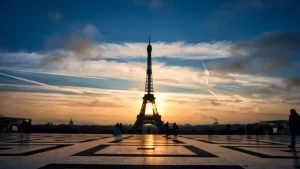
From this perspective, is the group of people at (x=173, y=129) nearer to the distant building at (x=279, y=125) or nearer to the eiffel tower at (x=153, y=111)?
the distant building at (x=279, y=125)

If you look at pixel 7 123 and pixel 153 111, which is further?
pixel 153 111

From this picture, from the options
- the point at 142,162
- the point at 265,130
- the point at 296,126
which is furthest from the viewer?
the point at 265,130

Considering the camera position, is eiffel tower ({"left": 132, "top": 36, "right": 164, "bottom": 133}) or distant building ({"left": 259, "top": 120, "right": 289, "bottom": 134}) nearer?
distant building ({"left": 259, "top": 120, "right": 289, "bottom": 134})

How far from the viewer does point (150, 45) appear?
74.2 metres

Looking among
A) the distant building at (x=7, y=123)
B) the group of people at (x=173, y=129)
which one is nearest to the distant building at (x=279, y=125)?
the group of people at (x=173, y=129)

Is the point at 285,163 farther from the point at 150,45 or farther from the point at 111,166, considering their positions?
the point at 150,45

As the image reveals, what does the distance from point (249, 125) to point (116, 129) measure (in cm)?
1926

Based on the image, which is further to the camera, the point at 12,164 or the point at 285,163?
the point at 285,163

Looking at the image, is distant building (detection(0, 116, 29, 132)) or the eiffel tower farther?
the eiffel tower

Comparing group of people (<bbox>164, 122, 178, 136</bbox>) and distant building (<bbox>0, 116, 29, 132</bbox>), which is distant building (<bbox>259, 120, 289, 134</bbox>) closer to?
group of people (<bbox>164, 122, 178, 136</bbox>)

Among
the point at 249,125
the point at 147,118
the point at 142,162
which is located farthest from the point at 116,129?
the point at 147,118

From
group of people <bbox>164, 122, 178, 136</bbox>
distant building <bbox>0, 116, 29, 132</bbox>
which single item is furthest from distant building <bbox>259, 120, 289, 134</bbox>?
distant building <bbox>0, 116, 29, 132</bbox>

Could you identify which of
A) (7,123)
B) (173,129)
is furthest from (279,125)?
(7,123)

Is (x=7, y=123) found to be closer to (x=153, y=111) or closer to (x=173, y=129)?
(x=173, y=129)
